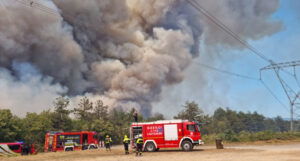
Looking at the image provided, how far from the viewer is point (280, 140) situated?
38.3 meters

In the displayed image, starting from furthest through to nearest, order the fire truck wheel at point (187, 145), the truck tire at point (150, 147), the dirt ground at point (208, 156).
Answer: the truck tire at point (150, 147), the fire truck wheel at point (187, 145), the dirt ground at point (208, 156)

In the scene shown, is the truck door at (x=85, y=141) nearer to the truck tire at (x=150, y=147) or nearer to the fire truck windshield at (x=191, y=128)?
the truck tire at (x=150, y=147)

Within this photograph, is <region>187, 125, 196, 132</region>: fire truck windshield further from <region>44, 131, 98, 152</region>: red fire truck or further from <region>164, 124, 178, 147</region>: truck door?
<region>44, 131, 98, 152</region>: red fire truck

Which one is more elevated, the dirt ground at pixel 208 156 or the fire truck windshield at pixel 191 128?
the fire truck windshield at pixel 191 128

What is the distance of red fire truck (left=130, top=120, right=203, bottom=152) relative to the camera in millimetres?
24922

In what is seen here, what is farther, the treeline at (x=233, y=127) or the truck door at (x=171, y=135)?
the treeline at (x=233, y=127)

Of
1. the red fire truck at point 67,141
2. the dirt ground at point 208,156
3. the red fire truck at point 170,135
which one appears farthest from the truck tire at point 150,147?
the red fire truck at point 67,141

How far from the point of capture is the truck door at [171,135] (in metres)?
25.2

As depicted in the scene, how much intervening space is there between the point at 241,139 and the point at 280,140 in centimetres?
544

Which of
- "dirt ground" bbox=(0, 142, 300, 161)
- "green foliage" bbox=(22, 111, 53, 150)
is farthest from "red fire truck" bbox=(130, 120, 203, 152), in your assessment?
"green foliage" bbox=(22, 111, 53, 150)

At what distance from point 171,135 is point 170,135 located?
0.29ft

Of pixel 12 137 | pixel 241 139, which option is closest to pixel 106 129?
pixel 12 137

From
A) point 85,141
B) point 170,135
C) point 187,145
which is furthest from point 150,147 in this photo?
point 85,141

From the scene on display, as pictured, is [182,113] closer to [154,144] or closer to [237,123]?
[154,144]
